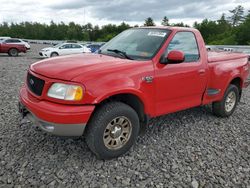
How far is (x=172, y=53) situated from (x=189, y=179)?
1.77 m

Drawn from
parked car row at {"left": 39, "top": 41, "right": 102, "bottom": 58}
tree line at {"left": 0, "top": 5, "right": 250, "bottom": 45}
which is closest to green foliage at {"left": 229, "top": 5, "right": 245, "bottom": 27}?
tree line at {"left": 0, "top": 5, "right": 250, "bottom": 45}

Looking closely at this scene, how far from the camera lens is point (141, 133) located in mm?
4129

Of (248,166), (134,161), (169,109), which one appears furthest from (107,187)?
(248,166)

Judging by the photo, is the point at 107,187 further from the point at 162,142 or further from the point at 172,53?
the point at 172,53

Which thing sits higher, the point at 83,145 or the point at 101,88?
the point at 101,88

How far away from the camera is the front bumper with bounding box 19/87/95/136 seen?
3020 mm

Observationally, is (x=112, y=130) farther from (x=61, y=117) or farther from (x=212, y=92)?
(x=212, y=92)

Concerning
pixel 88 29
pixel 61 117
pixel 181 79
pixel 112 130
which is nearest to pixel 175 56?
pixel 181 79

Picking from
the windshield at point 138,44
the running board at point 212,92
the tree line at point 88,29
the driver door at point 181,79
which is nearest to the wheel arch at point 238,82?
the running board at point 212,92

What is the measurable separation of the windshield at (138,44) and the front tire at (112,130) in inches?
37.6

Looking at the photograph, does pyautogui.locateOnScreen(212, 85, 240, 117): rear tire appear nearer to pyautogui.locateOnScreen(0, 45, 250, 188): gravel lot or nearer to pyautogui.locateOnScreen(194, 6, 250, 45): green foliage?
pyautogui.locateOnScreen(0, 45, 250, 188): gravel lot

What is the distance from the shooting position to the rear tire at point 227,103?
209 inches

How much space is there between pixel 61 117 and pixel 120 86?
83cm

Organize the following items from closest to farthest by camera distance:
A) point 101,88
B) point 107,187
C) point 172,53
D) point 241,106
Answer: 1. point 107,187
2. point 101,88
3. point 172,53
4. point 241,106
